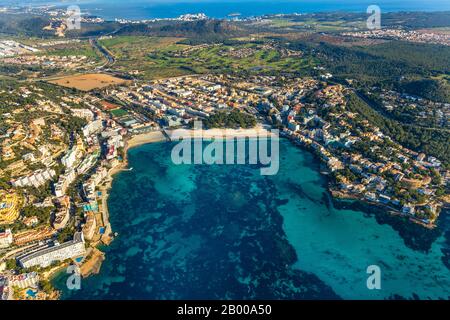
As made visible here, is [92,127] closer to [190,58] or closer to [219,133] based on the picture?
[219,133]

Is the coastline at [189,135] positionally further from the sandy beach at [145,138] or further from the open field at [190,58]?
the open field at [190,58]

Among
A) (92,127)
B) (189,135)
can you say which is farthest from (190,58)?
(92,127)

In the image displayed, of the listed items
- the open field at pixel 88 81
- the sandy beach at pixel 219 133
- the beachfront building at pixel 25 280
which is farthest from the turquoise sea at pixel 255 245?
the open field at pixel 88 81
